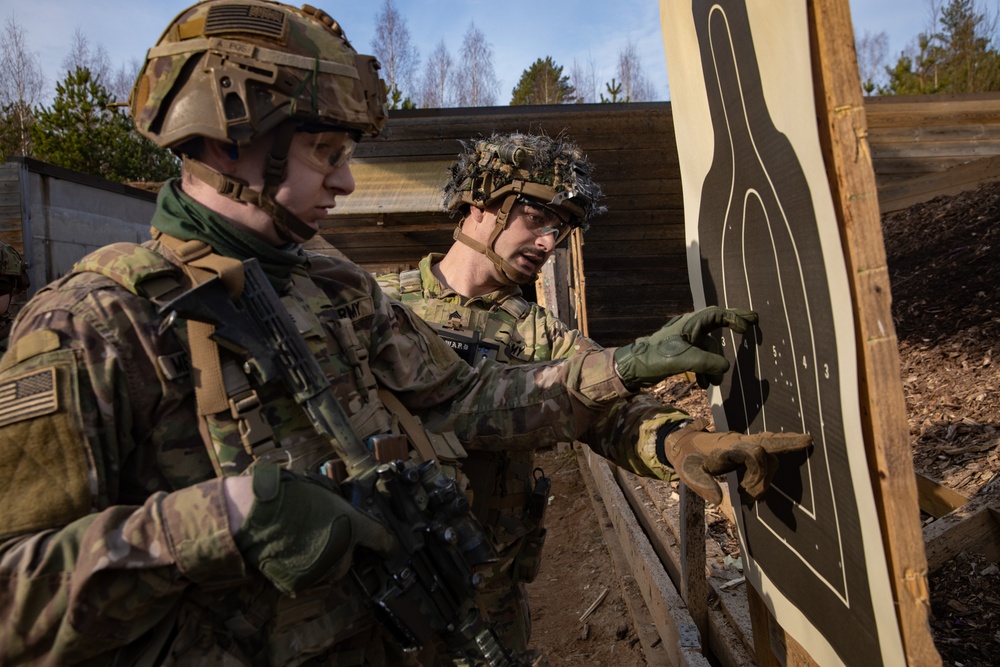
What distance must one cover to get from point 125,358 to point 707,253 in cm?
166

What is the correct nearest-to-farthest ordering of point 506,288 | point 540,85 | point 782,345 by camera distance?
point 782,345 → point 506,288 → point 540,85

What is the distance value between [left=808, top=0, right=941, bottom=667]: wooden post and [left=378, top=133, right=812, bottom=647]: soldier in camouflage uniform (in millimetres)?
1656

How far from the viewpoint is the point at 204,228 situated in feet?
5.39

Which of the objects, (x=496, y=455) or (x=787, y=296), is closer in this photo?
(x=787, y=296)

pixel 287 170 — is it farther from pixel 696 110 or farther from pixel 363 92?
pixel 696 110

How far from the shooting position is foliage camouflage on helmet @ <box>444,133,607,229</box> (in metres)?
3.05

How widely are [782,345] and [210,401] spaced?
1343mm

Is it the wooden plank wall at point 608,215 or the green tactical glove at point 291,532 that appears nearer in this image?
the green tactical glove at point 291,532

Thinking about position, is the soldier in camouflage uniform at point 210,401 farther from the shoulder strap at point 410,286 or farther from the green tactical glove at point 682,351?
the shoulder strap at point 410,286

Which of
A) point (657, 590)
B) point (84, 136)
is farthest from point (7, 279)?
point (84, 136)

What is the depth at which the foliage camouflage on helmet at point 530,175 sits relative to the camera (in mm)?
3047

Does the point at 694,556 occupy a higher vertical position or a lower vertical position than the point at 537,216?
lower

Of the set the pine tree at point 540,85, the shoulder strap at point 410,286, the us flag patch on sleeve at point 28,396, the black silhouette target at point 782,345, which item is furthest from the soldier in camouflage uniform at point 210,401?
the pine tree at point 540,85

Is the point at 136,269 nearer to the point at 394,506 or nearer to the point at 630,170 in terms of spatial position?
the point at 394,506
